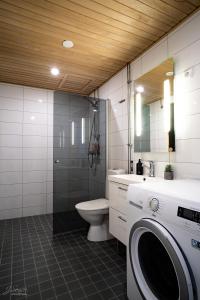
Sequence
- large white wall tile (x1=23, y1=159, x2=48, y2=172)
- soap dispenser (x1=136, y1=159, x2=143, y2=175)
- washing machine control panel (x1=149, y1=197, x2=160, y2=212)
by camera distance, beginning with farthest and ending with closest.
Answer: large white wall tile (x1=23, y1=159, x2=48, y2=172) → soap dispenser (x1=136, y1=159, x2=143, y2=175) → washing machine control panel (x1=149, y1=197, x2=160, y2=212)

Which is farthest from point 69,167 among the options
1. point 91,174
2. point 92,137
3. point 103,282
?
point 103,282

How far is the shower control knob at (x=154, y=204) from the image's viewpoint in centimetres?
98

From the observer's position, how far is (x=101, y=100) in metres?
2.86

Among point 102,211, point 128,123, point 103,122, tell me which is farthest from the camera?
point 103,122

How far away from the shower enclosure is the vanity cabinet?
749mm

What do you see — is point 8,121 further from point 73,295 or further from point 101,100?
point 73,295

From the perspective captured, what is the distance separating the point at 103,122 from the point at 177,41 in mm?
1476

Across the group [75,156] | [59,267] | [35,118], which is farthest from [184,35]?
[35,118]

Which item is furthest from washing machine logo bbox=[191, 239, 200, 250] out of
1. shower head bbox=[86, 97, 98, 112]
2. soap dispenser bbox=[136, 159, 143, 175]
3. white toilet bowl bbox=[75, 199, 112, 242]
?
shower head bbox=[86, 97, 98, 112]

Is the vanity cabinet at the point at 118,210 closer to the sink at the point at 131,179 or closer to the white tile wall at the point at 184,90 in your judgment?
the sink at the point at 131,179

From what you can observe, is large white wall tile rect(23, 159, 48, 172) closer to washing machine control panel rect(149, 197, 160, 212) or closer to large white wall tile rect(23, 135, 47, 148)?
large white wall tile rect(23, 135, 47, 148)

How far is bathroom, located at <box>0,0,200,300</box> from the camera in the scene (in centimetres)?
142

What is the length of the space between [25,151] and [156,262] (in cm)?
267

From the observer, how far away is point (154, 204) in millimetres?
1002
